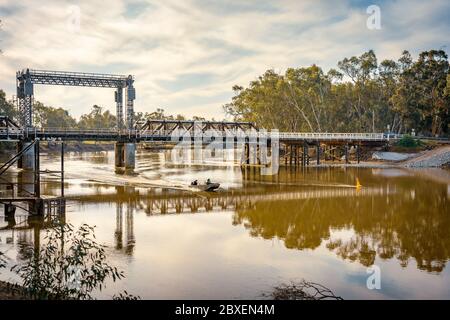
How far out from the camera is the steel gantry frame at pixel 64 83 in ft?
184

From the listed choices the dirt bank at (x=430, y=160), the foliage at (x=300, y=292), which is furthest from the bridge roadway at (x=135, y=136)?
the foliage at (x=300, y=292)

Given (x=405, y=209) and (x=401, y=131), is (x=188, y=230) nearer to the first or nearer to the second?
(x=405, y=209)

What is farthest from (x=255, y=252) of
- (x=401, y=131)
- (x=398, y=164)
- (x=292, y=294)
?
(x=401, y=131)

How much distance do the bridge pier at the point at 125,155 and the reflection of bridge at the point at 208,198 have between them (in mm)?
21169

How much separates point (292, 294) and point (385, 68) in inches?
3611

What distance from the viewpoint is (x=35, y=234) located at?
21516 mm

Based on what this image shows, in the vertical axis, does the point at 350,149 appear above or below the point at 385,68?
below

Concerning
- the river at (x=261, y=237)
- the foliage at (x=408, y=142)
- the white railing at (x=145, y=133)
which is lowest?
the river at (x=261, y=237)

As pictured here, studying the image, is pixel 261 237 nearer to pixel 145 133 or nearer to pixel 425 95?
pixel 145 133

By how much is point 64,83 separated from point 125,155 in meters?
12.7

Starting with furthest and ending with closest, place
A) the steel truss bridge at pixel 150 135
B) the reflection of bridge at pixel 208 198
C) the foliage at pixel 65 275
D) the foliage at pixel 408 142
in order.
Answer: the foliage at pixel 408 142, the steel truss bridge at pixel 150 135, the reflection of bridge at pixel 208 198, the foliage at pixel 65 275

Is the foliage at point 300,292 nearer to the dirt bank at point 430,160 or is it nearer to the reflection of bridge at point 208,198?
the reflection of bridge at point 208,198
